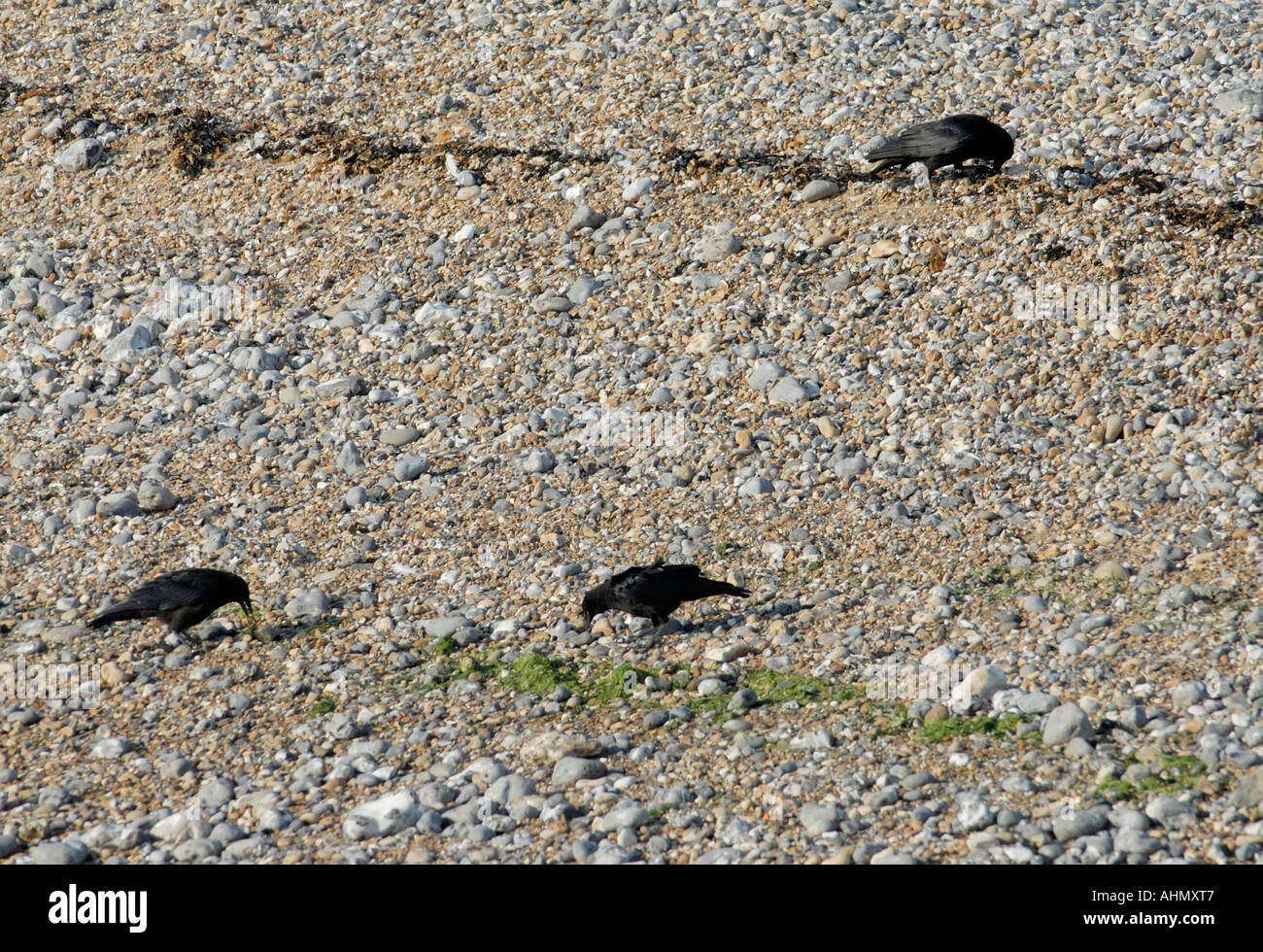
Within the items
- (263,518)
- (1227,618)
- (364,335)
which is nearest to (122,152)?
(364,335)

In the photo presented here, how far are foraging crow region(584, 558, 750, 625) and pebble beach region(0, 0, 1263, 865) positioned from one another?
0.18 metres

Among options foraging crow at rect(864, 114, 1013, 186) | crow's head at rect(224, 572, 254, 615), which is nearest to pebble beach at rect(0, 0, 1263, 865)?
crow's head at rect(224, 572, 254, 615)

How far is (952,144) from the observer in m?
9.59

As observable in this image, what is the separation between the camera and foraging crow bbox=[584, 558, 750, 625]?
634cm

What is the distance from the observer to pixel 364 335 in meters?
9.66

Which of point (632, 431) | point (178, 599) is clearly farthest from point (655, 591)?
point (178, 599)

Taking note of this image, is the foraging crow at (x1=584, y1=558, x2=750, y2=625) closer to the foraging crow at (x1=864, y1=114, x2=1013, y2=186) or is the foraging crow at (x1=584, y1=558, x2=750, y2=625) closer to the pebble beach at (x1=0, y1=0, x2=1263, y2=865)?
the pebble beach at (x1=0, y1=0, x2=1263, y2=865)

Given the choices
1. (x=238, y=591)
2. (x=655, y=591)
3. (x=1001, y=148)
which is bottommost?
(x=238, y=591)

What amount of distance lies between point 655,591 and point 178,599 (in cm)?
270

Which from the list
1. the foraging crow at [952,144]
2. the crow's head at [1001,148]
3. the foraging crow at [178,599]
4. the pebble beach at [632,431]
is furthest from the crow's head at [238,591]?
the crow's head at [1001,148]

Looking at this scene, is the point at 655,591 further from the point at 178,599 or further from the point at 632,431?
the point at 178,599

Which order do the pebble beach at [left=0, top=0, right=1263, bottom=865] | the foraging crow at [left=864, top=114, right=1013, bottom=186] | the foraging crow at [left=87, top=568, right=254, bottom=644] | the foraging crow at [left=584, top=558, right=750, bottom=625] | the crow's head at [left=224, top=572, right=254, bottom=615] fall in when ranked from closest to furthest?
1. the pebble beach at [left=0, top=0, right=1263, bottom=865]
2. the foraging crow at [left=584, top=558, right=750, bottom=625]
3. the foraging crow at [left=87, top=568, right=254, bottom=644]
4. the crow's head at [left=224, top=572, right=254, bottom=615]
5. the foraging crow at [left=864, top=114, right=1013, bottom=186]

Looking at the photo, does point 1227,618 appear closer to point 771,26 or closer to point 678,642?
point 678,642

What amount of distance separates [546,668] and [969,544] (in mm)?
2608
